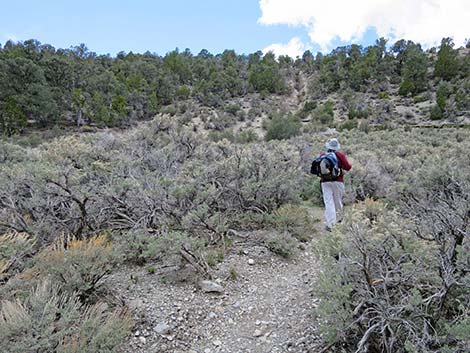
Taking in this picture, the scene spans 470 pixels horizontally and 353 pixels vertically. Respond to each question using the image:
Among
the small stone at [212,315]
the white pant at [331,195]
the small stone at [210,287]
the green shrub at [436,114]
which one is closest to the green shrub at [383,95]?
the green shrub at [436,114]

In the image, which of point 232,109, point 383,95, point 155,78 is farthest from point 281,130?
point 155,78

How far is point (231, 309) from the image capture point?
415 cm

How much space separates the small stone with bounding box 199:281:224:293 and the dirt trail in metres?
0.07

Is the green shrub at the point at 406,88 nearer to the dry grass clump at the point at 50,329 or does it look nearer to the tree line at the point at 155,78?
the tree line at the point at 155,78

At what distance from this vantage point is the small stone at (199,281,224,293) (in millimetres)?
4422

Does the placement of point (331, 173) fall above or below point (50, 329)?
above

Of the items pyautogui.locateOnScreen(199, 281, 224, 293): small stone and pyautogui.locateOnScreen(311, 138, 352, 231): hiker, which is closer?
pyautogui.locateOnScreen(199, 281, 224, 293): small stone

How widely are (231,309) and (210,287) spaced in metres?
0.45

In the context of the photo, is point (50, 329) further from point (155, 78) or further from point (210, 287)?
point (155, 78)

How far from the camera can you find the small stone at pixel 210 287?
4.42 meters

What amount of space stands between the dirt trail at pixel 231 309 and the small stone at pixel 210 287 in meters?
0.07

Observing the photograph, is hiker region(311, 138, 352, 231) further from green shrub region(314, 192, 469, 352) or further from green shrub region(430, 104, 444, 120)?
green shrub region(430, 104, 444, 120)

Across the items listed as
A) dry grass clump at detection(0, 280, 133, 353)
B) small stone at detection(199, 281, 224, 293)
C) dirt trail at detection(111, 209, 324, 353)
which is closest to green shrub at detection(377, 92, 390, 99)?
dirt trail at detection(111, 209, 324, 353)

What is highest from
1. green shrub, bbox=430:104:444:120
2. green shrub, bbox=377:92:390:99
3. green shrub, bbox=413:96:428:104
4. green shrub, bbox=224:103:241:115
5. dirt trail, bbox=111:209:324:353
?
green shrub, bbox=224:103:241:115
